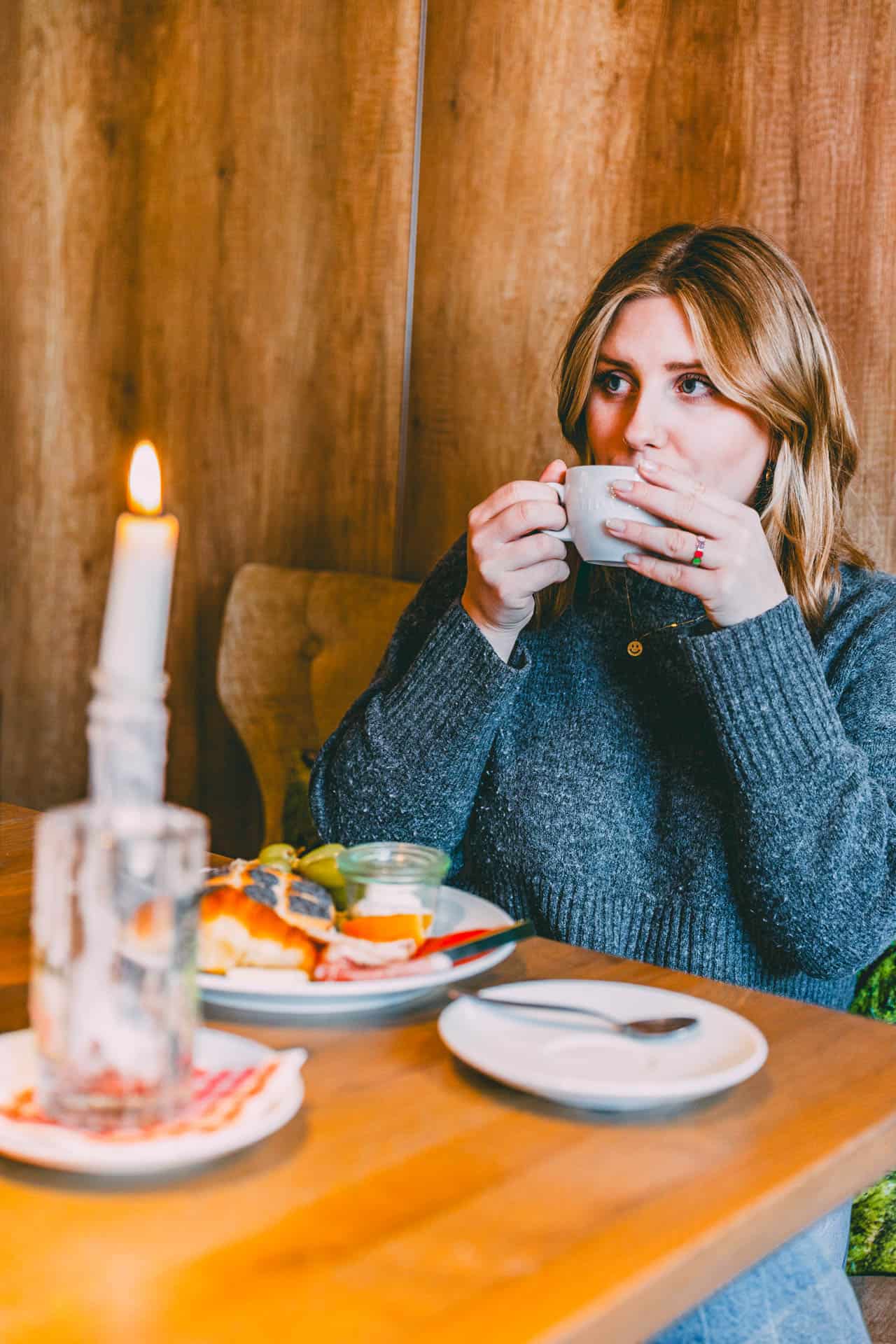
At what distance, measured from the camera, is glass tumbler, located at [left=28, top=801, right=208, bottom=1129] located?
54 cm

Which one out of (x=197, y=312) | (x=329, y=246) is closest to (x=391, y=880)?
(x=329, y=246)

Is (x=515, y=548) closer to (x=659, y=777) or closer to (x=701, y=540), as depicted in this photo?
(x=701, y=540)

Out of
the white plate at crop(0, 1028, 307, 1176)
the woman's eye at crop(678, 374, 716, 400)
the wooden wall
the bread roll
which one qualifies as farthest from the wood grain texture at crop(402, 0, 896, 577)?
the white plate at crop(0, 1028, 307, 1176)

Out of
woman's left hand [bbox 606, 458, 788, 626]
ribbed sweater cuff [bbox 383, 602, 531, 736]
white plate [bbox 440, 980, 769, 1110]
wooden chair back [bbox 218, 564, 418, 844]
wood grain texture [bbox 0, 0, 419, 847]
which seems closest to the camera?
white plate [bbox 440, 980, 769, 1110]

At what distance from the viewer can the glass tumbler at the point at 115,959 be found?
1.77 ft

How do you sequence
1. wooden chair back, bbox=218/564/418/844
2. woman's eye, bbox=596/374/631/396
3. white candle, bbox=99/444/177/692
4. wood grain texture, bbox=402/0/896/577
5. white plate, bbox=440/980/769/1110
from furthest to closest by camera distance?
wooden chair back, bbox=218/564/418/844, wood grain texture, bbox=402/0/896/577, woman's eye, bbox=596/374/631/396, white plate, bbox=440/980/769/1110, white candle, bbox=99/444/177/692

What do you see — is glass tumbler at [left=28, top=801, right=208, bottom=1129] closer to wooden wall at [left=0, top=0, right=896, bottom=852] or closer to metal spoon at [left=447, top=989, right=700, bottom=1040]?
metal spoon at [left=447, top=989, right=700, bottom=1040]

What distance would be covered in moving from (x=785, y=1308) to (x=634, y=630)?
0.77m

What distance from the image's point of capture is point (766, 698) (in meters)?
1.11

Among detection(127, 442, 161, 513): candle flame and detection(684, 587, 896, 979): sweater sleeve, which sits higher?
detection(127, 442, 161, 513): candle flame

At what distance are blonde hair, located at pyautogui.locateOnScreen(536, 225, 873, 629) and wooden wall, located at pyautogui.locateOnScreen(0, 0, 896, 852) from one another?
1.40 feet

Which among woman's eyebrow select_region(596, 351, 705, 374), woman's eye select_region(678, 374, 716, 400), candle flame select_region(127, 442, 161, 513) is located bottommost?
candle flame select_region(127, 442, 161, 513)

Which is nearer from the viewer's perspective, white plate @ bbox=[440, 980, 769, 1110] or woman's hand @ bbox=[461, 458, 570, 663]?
white plate @ bbox=[440, 980, 769, 1110]

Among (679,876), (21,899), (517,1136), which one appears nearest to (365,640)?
(679,876)
